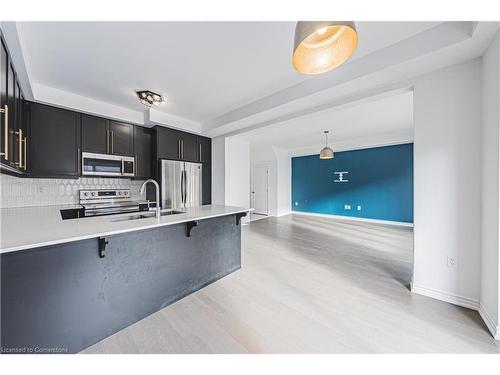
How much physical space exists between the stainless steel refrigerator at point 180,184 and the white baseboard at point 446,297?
3.66 m

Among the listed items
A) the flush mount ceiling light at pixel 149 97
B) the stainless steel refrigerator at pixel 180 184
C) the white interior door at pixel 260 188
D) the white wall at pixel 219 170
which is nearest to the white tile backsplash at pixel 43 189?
the stainless steel refrigerator at pixel 180 184

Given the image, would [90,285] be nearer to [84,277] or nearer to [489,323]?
[84,277]

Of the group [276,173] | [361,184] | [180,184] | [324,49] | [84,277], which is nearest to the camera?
[324,49]

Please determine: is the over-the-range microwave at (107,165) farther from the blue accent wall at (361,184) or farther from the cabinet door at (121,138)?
the blue accent wall at (361,184)

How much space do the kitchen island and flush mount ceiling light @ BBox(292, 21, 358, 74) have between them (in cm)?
151

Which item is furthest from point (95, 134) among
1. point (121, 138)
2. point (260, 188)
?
point (260, 188)

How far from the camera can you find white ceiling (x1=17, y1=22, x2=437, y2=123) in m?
1.60

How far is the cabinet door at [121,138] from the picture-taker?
3.23 m

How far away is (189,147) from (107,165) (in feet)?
5.01

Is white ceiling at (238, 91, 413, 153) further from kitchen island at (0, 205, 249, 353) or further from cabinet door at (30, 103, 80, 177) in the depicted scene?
cabinet door at (30, 103, 80, 177)

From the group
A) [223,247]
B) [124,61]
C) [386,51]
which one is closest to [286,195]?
[223,247]

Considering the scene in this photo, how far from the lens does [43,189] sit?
283 cm

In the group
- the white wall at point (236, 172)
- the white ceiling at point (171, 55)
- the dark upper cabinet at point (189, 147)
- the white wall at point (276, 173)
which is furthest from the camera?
the white wall at point (276, 173)

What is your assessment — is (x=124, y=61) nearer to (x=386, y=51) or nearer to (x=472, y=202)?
(x=386, y=51)
